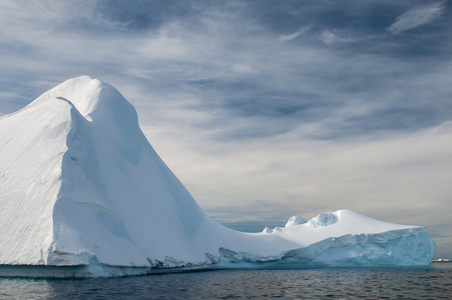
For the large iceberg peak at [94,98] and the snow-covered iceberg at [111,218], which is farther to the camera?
the large iceberg peak at [94,98]

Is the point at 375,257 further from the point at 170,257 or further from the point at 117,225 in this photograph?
the point at 117,225

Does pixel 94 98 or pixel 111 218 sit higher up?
pixel 94 98

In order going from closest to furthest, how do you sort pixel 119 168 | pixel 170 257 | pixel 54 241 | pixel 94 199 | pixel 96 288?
pixel 96 288 → pixel 54 241 → pixel 94 199 → pixel 170 257 → pixel 119 168

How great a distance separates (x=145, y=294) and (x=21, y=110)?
2404 cm

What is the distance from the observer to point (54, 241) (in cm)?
1866

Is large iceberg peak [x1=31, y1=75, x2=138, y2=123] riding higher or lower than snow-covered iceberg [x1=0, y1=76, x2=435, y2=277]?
higher

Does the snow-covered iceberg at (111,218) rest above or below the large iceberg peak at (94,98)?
below

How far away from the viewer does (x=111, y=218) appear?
23.1 m

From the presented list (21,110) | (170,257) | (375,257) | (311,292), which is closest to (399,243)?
(375,257)

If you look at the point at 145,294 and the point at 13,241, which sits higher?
the point at 13,241

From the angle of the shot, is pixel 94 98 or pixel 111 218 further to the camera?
pixel 94 98

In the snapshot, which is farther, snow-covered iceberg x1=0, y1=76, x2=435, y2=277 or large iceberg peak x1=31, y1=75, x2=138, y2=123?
large iceberg peak x1=31, y1=75, x2=138, y2=123

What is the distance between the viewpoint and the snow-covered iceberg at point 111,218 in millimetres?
19906

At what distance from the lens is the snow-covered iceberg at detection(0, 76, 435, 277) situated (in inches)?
784
